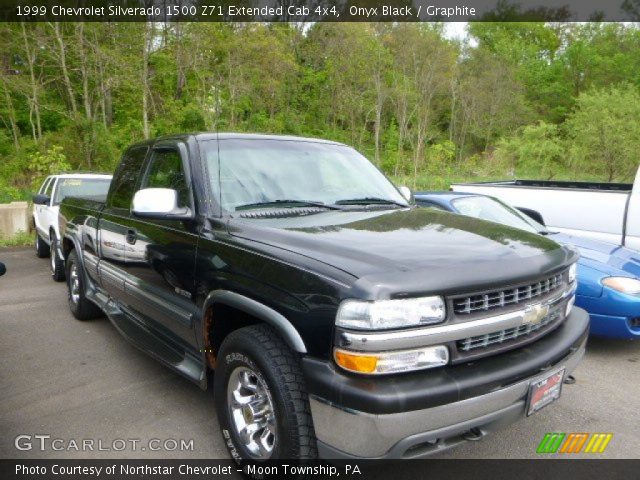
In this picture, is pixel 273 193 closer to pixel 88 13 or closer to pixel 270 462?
pixel 270 462

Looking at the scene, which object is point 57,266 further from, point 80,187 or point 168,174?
point 168,174

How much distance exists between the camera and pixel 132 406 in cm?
349

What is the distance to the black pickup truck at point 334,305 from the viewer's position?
2.01 meters

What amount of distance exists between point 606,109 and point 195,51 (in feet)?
59.6

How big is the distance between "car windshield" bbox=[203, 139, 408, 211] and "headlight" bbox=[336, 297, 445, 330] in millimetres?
1210

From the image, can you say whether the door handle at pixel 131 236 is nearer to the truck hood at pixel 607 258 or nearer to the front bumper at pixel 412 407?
the front bumper at pixel 412 407

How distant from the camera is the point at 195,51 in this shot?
23125 millimetres

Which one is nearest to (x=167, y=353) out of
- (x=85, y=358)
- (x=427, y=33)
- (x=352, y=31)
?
(x=85, y=358)

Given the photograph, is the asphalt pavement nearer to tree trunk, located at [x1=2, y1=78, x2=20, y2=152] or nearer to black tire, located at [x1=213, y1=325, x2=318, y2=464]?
black tire, located at [x1=213, y1=325, x2=318, y2=464]

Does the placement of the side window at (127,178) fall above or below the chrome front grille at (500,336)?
above

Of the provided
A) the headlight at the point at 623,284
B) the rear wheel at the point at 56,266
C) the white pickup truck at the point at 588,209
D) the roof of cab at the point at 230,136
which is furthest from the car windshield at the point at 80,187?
the headlight at the point at 623,284

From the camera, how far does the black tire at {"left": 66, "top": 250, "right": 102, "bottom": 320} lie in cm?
517

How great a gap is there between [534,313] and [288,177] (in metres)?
1.70

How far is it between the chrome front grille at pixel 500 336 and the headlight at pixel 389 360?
0.16 m
